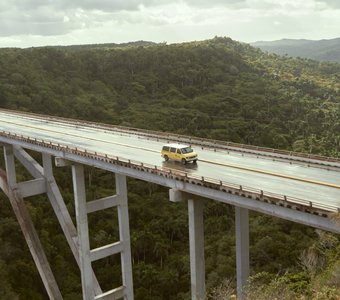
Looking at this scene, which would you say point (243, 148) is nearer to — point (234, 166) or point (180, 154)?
point (234, 166)

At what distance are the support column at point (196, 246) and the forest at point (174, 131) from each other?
1.47 meters

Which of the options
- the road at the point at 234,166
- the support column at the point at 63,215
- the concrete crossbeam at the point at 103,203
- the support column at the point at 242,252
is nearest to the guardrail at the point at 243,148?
the road at the point at 234,166

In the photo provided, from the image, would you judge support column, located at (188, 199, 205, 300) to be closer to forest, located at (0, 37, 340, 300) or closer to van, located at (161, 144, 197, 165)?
forest, located at (0, 37, 340, 300)

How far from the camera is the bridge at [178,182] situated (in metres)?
22.5

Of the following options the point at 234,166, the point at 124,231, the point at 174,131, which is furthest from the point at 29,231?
the point at 174,131

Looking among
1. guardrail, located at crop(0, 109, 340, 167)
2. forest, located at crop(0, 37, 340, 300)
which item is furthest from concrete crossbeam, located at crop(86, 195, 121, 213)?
forest, located at crop(0, 37, 340, 300)

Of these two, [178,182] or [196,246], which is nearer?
[196,246]

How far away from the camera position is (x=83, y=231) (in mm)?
35688

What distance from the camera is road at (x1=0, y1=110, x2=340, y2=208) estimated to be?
78.5 feet

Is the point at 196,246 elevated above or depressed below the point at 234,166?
below

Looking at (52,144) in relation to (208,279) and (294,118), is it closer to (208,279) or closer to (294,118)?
(208,279)

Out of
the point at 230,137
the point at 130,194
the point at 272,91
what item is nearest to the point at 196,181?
the point at 130,194

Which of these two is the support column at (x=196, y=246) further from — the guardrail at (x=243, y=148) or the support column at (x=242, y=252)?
the guardrail at (x=243, y=148)

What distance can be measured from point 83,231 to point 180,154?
10730mm
